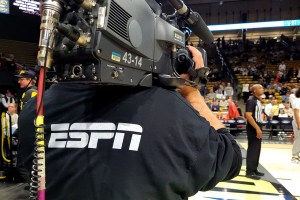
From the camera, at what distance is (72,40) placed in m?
0.69

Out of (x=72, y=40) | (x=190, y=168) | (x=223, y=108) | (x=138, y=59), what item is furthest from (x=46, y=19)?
(x=223, y=108)

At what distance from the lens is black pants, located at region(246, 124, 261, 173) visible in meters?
4.75

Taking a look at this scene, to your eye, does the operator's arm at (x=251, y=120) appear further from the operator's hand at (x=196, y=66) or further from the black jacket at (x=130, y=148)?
the black jacket at (x=130, y=148)

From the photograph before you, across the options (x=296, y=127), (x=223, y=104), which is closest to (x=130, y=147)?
(x=296, y=127)

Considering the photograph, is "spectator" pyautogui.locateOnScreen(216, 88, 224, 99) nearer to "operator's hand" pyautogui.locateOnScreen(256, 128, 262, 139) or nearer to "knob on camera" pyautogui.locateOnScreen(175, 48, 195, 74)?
"operator's hand" pyautogui.locateOnScreen(256, 128, 262, 139)

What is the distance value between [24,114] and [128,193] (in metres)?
0.41

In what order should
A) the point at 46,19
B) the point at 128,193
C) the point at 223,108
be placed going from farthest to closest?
the point at 223,108
the point at 128,193
the point at 46,19

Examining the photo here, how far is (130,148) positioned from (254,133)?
4.35m

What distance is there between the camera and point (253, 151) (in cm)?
474

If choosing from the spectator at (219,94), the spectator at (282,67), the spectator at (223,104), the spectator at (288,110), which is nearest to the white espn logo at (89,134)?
the spectator at (288,110)

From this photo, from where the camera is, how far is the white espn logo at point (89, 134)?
82 centimetres

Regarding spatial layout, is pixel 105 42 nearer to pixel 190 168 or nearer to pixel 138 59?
pixel 138 59

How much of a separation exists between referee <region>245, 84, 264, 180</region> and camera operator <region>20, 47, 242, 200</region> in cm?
406

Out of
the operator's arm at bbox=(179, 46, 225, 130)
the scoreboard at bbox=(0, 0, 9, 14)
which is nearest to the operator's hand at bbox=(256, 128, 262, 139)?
the operator's arm at bbox=(179, 46, 225, 130)
